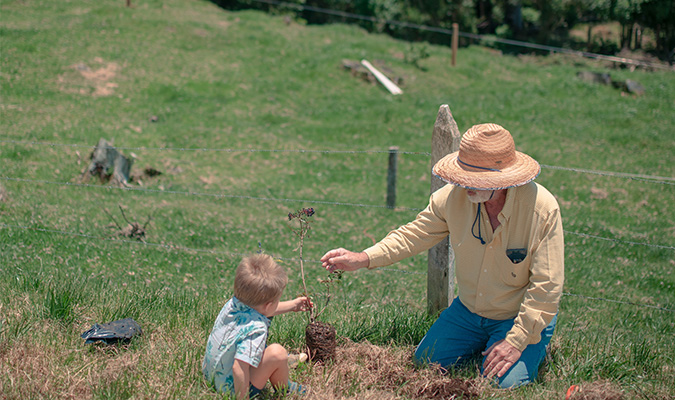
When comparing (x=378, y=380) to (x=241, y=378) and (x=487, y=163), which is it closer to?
(x=241, y=378)

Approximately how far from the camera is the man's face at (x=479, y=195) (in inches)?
148

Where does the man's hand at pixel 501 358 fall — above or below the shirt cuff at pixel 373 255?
below

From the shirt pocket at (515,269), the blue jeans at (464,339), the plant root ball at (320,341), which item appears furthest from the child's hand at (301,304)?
the shirt pocket at (515,269)

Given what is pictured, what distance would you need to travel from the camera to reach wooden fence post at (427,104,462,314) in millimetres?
4695

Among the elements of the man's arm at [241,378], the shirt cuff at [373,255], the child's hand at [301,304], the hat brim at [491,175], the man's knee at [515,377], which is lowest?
the man's knee at [515,377]

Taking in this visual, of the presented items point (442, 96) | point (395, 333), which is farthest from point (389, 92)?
point (395, 333)

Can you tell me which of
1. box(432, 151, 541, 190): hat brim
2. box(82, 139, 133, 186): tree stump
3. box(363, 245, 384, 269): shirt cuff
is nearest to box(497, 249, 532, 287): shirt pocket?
box(432, 151, 541, 190): hat brim

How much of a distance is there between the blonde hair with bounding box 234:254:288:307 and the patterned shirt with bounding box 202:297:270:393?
0.09m

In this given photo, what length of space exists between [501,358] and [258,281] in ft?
5.43

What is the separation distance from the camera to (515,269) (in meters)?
3.90

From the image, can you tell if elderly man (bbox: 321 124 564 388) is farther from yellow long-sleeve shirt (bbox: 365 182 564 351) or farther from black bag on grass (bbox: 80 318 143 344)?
black bag on grass (bbox: 80 318 143 344)

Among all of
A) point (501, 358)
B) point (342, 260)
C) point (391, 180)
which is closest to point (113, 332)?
point (342, 260)

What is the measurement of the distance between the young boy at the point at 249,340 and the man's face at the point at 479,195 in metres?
1.31

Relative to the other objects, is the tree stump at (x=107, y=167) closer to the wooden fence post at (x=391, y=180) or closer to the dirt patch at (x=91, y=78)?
the wooden fence post at (x=391, y=180)
